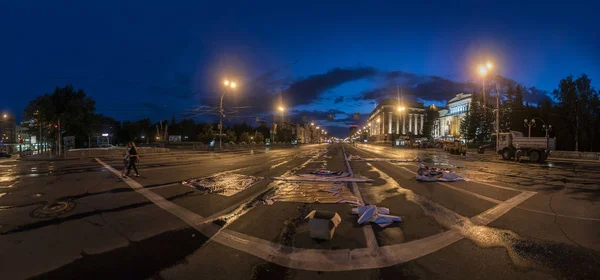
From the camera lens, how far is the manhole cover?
6789mm

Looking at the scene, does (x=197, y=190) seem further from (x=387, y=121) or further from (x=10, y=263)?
(x=387, y=121)

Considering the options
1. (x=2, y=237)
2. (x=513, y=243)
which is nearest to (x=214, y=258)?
(x=2, y=237)

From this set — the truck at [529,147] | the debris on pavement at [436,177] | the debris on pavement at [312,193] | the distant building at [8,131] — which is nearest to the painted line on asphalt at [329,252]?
the debris on pavement at [312,193]

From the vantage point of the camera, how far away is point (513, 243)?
16.7ft

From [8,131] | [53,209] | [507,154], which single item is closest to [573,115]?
[507,154]

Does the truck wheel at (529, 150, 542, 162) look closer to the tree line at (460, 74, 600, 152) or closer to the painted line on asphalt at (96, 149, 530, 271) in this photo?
the tree line at (460, 74, 600, 152)

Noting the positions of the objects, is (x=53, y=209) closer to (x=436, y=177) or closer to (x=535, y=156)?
(x=436, y=177)

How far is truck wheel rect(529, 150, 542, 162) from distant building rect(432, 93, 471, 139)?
3524 inches

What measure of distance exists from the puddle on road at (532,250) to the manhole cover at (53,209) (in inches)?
349

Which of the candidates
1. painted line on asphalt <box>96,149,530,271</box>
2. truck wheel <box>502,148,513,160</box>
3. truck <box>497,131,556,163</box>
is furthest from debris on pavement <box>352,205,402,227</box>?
truck wheel <box>502,148,513,160</box>

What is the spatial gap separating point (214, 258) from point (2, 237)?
414 centimetres

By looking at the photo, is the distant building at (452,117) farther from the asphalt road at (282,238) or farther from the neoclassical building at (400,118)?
the asphalt road at (282,238)

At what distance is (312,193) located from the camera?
9.66 m

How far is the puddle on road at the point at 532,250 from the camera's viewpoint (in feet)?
13.5
